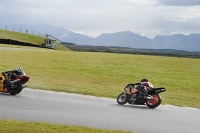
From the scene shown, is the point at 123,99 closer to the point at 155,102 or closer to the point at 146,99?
the point at 146,99

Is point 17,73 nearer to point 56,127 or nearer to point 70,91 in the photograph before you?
point 70,91

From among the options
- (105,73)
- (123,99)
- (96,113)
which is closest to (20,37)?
(105,73)

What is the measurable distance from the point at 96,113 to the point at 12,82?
15.5 ft

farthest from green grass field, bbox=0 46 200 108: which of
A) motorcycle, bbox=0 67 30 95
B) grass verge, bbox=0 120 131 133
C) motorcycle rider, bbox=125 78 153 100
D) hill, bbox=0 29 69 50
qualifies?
hill, bbox=0 29 69 50

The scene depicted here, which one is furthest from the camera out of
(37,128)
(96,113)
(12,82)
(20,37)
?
(20,37)

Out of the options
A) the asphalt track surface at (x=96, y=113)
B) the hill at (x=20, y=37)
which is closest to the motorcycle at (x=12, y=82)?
the asphalt track surface at (x=96, y=113)

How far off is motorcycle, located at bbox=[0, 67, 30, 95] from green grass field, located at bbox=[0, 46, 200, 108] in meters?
3.79

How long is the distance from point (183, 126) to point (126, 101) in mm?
4069

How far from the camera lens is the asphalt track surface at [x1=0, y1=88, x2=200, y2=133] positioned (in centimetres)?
1280

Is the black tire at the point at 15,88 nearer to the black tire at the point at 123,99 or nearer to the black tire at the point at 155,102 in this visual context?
the black tire at the point at 123,99

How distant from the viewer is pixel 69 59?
Result: 41.2 meters

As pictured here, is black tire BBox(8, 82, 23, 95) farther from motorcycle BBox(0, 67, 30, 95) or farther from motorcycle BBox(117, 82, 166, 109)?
motorcycle BBox(117, 82, 166, 109)

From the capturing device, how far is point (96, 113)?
14672 millimetres

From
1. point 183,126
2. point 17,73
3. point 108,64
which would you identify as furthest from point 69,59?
point 183,126
